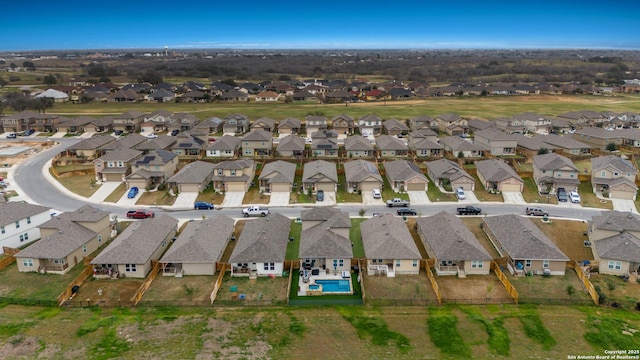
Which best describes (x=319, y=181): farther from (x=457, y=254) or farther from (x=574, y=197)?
(x=574, y=197)

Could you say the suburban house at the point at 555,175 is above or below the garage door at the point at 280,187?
above

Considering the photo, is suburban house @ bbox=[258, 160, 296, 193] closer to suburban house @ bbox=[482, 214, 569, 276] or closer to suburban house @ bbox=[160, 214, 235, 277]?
suburban house @ bbox=[160, 214, 235, 277]

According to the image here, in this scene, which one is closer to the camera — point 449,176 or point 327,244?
point 327,244

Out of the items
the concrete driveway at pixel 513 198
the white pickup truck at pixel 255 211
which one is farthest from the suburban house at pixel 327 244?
the concrete driveway at pixel 513 198

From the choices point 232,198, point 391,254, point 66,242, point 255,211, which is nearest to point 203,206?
point 232,198

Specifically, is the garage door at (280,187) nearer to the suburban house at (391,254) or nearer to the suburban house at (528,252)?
the suburban house at (391,254)

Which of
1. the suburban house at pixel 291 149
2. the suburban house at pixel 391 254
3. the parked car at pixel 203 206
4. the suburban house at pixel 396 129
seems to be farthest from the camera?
the suburban house at pixel 396 129
